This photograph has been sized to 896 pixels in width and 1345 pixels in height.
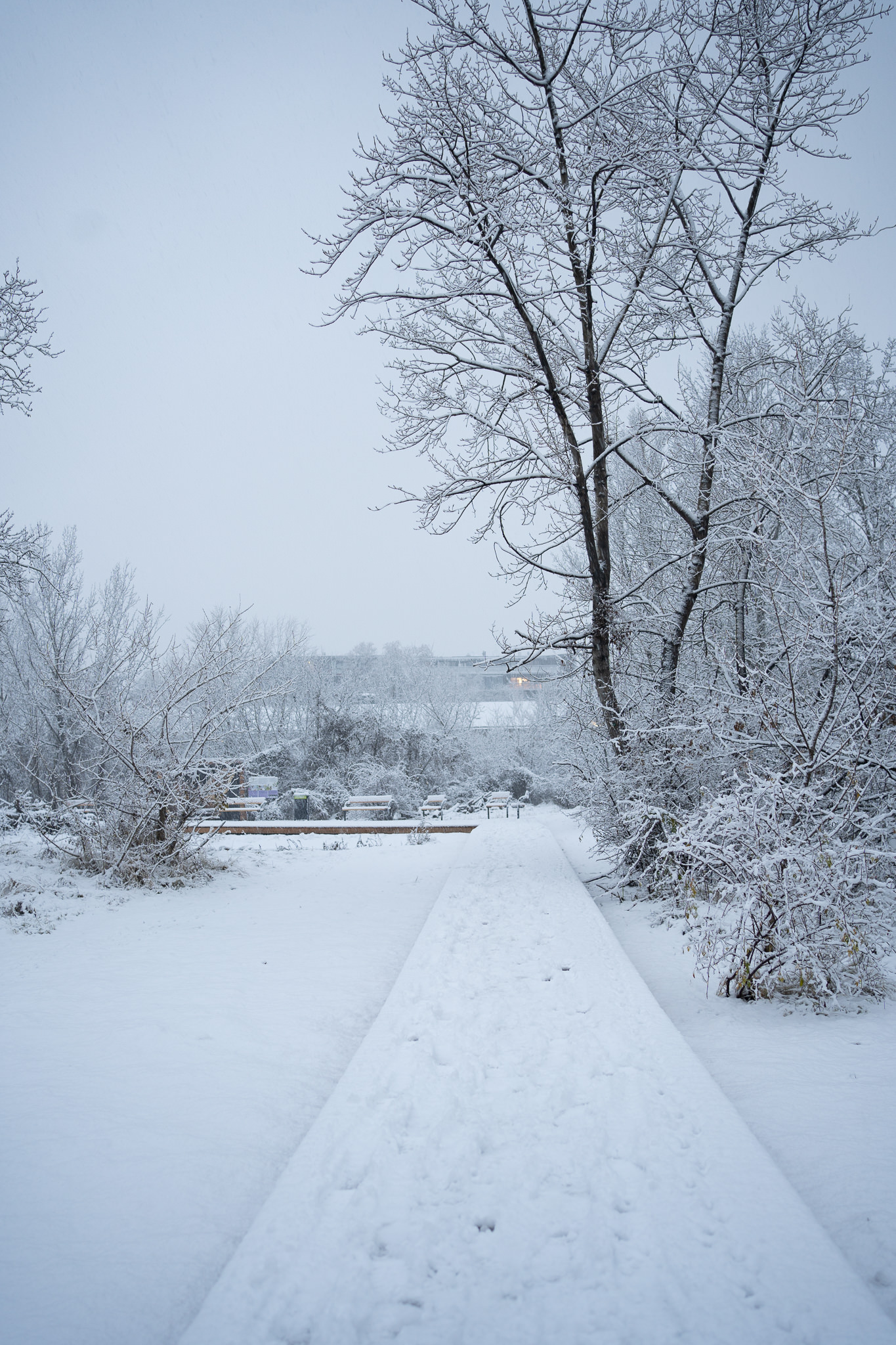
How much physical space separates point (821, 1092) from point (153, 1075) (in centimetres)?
305

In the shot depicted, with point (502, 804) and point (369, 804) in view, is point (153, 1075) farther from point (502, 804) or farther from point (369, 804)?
point (502, 804)

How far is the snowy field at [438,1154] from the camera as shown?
1716 millimetres

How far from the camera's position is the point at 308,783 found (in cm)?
1834

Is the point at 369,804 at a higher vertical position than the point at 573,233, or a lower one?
lower

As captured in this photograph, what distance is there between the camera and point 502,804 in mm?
16062

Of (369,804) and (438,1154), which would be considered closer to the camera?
(438,1154)

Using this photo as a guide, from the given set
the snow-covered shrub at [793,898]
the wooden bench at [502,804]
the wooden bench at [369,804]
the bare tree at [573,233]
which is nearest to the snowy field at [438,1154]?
the snow-covered shrub at [793,898]

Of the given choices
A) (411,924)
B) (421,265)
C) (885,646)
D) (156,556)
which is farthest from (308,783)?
(156,556)

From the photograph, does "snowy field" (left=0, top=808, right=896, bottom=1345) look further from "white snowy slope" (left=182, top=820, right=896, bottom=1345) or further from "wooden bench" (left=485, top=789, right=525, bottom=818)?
"wooden bench" (left=485, top=789, right=525, bottom=818)

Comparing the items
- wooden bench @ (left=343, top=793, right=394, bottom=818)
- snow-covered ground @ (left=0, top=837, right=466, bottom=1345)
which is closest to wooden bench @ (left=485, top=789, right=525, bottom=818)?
wooden bench @ (left=343, top=793, right=394, bottom=818)

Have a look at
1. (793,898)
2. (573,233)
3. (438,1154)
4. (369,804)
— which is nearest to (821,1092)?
(793,898)

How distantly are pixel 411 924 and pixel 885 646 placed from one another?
433cm

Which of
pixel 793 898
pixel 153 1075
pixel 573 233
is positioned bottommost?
pixel 153 1075

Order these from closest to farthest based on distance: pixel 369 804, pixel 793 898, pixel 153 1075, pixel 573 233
→ 1. pixel 153 1075
2. pixel 793 898
3. pixel 573 233
4. pixel 369 804
